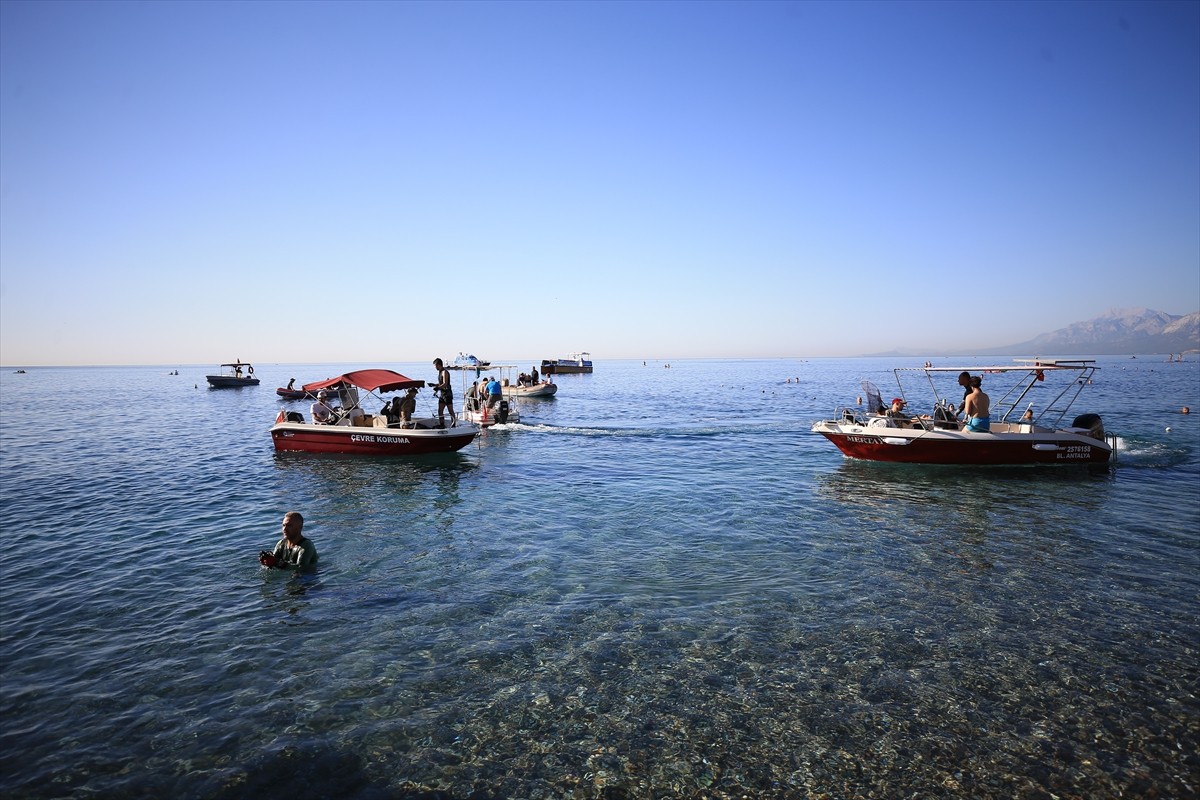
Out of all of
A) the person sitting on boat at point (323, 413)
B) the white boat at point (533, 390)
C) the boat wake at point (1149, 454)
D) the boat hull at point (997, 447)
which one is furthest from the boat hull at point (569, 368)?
the boat hull at point (997, 447)

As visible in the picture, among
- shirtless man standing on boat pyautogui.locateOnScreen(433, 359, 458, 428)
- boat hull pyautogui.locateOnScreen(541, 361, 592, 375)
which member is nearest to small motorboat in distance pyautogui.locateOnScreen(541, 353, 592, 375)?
boat hull pyautogui.locateOnScreen(541, 361, 592, 375)

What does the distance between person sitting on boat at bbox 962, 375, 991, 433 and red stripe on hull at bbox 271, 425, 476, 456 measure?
61.3 feet

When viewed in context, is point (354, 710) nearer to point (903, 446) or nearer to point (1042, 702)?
point (1042, 702)

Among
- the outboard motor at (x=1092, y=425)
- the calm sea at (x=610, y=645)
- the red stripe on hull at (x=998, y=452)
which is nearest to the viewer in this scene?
the calm sea at (x=610, y=645)

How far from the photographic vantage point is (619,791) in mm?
5629

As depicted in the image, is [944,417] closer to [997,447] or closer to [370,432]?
[997,447]

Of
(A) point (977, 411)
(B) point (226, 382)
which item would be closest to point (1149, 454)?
(A) point (977, 411)

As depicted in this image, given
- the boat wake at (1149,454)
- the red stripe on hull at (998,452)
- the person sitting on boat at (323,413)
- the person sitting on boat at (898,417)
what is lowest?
the boat wake at (1149,454)

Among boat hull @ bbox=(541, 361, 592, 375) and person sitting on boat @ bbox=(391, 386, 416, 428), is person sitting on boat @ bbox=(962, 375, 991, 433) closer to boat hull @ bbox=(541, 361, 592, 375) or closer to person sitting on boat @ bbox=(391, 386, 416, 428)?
person sitting on boat @ bbox=(391, 386, 416, 428)

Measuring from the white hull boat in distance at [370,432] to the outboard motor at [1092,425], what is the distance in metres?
23.6

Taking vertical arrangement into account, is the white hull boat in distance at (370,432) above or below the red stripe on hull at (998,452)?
above

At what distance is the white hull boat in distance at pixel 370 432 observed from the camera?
23.2 meters

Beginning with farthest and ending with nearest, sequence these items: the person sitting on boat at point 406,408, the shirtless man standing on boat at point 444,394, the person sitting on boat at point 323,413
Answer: the person sitting on boat at point 323,413 < the shirtless man standing on boat at point 444,394 < the person sitting on boat at point 406,408

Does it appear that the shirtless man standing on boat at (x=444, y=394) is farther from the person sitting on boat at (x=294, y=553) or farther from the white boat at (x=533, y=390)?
the white boat at (x=533, y=390)
